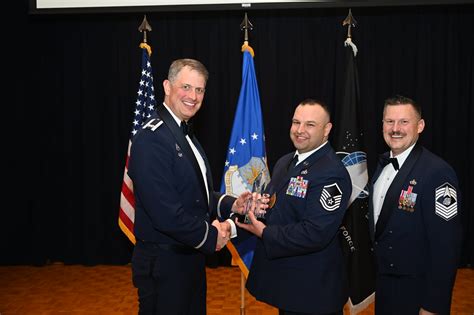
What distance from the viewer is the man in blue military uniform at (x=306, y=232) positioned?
8.12 feet

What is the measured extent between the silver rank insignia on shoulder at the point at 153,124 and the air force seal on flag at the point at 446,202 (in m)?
1.56

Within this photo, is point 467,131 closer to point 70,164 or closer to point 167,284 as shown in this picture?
point 167,284

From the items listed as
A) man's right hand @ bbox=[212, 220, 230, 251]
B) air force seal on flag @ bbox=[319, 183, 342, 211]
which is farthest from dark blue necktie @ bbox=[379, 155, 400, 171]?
man's right hand @ bbox=[212, 220, 230, 251]

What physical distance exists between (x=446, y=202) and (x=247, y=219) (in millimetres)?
1134

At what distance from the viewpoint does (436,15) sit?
570 centimetres

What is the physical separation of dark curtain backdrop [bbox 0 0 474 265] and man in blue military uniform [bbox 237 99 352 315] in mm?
3123

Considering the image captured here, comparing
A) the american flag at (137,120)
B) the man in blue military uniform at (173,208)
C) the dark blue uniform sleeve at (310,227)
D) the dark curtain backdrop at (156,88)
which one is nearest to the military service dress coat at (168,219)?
the man in blue military uniform at (173,208)

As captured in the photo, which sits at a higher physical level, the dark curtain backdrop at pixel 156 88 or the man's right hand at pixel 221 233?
the dark curtain backdrop at pixel 156 88

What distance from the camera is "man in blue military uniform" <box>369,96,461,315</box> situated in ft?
7.73

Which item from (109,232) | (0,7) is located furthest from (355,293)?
(0,7)

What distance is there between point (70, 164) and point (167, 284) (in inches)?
163

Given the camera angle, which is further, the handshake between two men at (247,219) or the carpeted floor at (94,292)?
the carpeted floor at (94,292)

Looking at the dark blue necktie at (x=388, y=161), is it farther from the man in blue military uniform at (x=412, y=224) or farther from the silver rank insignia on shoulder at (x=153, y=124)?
the silver rank insignia on shoulder at (x=153, y=124)

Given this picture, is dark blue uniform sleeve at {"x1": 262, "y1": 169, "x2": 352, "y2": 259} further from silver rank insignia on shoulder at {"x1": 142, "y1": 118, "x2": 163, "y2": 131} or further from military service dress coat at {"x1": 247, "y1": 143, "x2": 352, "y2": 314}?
silver rank insignia on shoulder at {"x1": 142, "y1": 118, "x2": 163, "y2": 131}
